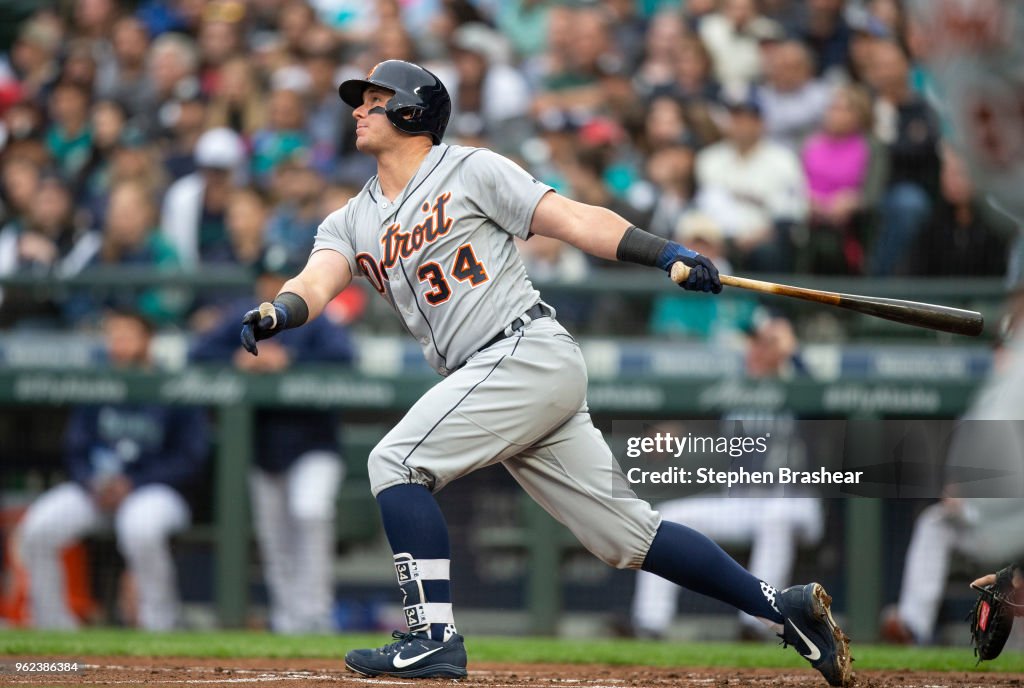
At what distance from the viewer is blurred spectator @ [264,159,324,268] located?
8453 mm

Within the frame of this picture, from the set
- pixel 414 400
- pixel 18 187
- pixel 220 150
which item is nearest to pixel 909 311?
pixel 414 400

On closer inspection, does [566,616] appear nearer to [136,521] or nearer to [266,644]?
[266,644]

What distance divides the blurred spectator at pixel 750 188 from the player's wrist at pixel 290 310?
3.85 metres

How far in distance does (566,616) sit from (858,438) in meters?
2.47

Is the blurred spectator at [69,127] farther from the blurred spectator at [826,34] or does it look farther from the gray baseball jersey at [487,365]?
the gray baseball jersey at [487,365]

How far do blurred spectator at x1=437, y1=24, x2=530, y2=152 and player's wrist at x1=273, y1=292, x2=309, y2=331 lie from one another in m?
4.61

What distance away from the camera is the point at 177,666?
5301mm

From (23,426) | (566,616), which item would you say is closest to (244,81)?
(23,426)

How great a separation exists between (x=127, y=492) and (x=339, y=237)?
3.66m

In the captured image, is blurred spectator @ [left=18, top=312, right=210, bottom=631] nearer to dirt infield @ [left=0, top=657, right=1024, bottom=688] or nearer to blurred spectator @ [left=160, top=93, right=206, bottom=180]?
blurred spectator @ [left=160, top=93, right=206, bottom=180]

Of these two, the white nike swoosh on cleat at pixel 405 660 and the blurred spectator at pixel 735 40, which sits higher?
the blurred spectator at pixel 735 40

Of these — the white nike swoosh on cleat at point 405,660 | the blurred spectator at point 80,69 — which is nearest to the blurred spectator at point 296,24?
the blurred spectator at point 80,69

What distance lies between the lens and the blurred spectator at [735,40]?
9.20 m

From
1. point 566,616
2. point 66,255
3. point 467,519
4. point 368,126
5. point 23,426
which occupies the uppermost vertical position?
point 368,126
